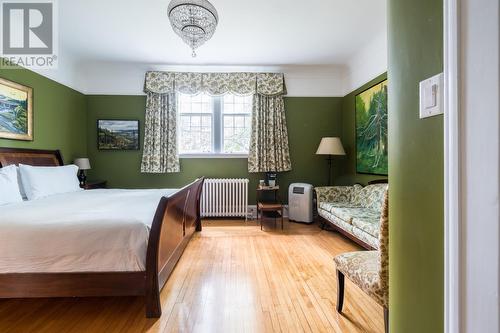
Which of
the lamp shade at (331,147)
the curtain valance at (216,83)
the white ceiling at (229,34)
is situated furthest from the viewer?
the curtain valance at (216,83)

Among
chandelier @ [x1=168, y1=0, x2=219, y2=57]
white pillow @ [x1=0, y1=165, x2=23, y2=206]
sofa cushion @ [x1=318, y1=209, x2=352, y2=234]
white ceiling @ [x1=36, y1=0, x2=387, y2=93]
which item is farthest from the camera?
sofa cushion @ [x1=318, y1=209, x2=352, y2=234]

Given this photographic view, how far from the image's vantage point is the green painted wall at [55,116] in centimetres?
326

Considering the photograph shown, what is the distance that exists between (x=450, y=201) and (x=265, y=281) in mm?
1978

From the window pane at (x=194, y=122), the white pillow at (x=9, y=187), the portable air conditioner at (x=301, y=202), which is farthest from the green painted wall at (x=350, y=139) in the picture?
the white pillow at (x=9, y=187)

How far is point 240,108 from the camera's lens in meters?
4.71

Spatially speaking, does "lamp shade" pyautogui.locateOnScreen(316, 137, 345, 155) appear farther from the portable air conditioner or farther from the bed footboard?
the bed footboard

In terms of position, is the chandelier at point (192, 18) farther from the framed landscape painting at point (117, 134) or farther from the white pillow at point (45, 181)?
the framed landscape painting at point (117, 134)

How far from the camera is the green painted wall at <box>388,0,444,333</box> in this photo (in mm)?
681

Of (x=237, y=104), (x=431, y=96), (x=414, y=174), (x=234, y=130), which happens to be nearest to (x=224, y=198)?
(x=234, y=130)

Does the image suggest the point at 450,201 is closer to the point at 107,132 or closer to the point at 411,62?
the point at 411,62

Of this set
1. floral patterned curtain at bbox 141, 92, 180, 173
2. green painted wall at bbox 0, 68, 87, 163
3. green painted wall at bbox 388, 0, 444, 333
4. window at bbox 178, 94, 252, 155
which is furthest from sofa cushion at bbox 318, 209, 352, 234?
green painted wall at bbox 0, 68, 87, 163

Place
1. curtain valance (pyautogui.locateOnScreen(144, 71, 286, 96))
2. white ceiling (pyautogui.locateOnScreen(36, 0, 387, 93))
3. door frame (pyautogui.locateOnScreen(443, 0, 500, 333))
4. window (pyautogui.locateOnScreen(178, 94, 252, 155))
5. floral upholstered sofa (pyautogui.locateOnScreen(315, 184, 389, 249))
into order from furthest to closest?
1. window (pyautogui.locateOnScreen(178, 94, 252, 155))
2. curtain valance (pyautogui.locateOnScreen(144, 71, 286, 96))
3. white ceiling (pyautogui.locateOnScreen(36, 0, 387, 93))
4. floral upholstered sofa (pyautogui.locateOnScreen(315, 184, 389, 249))
5. door frame (pyautogui.locateOnScreen(443, 0, 500, 333))

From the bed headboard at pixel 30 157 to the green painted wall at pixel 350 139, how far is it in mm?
4873

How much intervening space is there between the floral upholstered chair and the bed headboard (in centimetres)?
381
